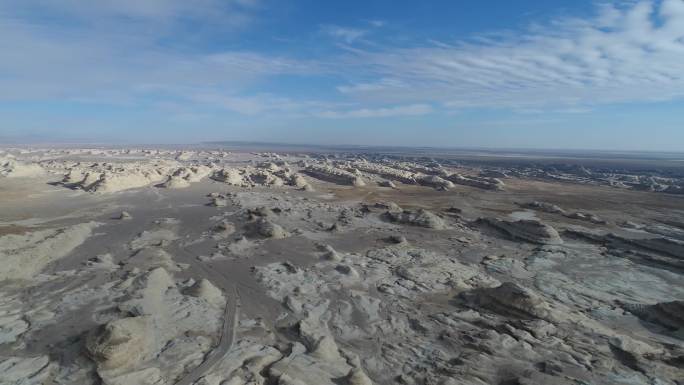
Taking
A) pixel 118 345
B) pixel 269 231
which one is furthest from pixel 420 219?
pixel 118 345

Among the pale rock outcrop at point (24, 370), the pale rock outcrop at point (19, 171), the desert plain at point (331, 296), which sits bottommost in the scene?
the pale rock outcrop at point (24, 370)

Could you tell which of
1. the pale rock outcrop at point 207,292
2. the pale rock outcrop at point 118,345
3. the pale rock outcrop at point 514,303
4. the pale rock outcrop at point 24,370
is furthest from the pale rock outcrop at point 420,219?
the pale rock outcrop at point 24,370

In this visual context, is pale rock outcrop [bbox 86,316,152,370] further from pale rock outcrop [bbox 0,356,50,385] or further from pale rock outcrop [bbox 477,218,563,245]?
pale rock outcrop [bbox 477,218,563,245]

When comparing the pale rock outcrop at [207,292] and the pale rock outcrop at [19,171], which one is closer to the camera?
→ the pale rock outcrop at [207,292]

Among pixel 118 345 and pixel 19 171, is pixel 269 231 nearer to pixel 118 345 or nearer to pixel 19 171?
pixel 118 345

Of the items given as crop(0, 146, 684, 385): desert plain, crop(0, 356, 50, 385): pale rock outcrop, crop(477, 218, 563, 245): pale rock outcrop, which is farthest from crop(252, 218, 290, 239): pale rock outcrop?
crop(477, 218, 563, 245): pale rock outcrop

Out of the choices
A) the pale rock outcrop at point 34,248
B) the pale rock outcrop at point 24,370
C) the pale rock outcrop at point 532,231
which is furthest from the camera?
the pale rock outcrop at point 532,231

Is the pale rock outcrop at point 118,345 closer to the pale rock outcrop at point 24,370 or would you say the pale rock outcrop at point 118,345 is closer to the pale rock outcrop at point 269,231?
the pale rock outcrop at point 24,370

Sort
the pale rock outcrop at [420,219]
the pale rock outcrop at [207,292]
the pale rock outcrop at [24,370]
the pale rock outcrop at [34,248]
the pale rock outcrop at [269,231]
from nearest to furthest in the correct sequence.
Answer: the pale rock outcrop at [24,370]
the pale rock outcrop at [207,292]
the pale rock outcrop at [34,248]
the pale rock outcrop at [269,231]
the pale rock outcrop at [420,219]

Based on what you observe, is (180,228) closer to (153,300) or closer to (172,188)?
(153,300)

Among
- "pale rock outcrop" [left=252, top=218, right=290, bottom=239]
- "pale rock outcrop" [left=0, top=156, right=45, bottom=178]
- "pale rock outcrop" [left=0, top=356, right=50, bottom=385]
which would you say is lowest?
"pale rock outcrop" [left=0, top=356, right=50, bottom=385]

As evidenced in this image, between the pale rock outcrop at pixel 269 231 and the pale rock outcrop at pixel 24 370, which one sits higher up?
the pale rock outcrop at pixel 269 231

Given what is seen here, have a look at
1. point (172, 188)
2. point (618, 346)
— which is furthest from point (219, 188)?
point (618, 346)
